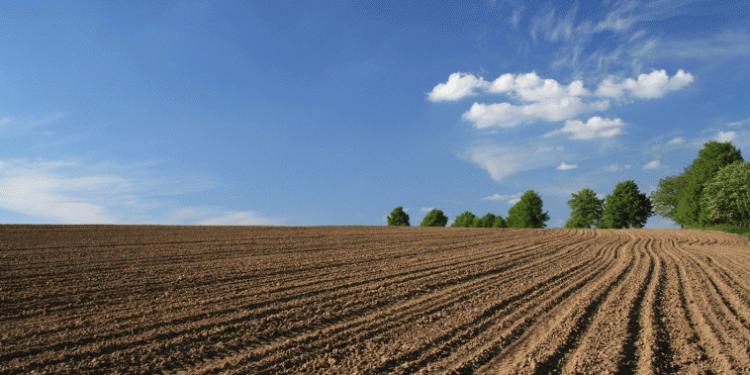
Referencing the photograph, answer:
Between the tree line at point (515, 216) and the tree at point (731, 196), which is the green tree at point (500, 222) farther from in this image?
the tree at point (731, 196)

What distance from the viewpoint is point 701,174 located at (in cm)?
5541

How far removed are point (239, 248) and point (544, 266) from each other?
10866mm

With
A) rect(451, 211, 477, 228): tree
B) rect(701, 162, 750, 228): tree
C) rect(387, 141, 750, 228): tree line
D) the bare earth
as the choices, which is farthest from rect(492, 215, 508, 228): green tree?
the bare earth

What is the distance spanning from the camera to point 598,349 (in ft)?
23.8

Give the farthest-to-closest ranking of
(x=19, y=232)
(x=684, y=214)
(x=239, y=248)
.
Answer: (x=684, y=214) < (x=19, y=232) < (x=239, y=248)

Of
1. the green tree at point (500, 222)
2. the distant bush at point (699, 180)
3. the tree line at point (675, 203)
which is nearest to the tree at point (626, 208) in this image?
the tree line at point (675, 203)

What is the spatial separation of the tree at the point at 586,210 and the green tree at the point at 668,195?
257 inches

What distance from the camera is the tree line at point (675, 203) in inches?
1807

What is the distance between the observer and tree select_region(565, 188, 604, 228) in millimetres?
66125

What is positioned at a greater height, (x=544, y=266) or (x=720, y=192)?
(x=720, y=192)

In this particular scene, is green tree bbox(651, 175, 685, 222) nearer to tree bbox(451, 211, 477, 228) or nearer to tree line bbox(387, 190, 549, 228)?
tree line bbox(387, 190, 549, 228)

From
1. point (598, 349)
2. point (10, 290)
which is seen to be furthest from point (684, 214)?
point (10, 290)

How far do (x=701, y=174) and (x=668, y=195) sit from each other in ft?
26.4

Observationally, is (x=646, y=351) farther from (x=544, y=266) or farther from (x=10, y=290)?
(x=10, y=290)
